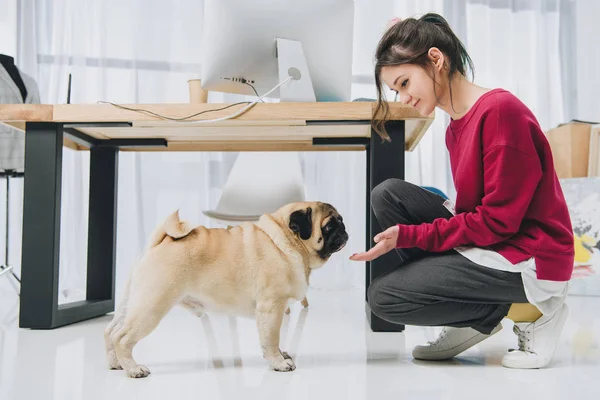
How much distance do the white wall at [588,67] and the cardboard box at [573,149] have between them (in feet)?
1.94

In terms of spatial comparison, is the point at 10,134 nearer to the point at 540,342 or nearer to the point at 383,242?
the point at 383,242

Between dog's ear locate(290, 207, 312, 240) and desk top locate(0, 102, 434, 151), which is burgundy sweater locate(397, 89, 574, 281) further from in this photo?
desk top locate(0, 102, 434, 151)

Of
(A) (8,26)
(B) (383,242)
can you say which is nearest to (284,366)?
(B) (383,242)

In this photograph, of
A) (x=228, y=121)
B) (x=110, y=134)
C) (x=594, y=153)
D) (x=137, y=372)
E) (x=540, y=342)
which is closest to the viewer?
(x=137, y=372)

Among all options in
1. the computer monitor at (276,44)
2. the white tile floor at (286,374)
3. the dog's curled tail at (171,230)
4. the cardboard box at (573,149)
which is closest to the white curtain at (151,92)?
the cardboard box at (573,149)

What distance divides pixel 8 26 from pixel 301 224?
297cm

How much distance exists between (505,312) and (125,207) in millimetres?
2624

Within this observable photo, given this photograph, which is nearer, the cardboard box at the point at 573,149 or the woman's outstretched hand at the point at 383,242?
the woman's outstretched hand at the point at 383,242

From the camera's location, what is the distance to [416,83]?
144cm

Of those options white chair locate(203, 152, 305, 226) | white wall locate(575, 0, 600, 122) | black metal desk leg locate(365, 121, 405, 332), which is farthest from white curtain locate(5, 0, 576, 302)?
black metal desk leg locate(365, 121, 405, 332)

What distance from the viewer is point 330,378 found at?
1.31 meters

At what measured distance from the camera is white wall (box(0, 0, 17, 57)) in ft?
11.6

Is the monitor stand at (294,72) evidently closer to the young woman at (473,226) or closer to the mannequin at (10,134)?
the young woman at (473,226)

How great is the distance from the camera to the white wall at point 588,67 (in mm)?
3789
